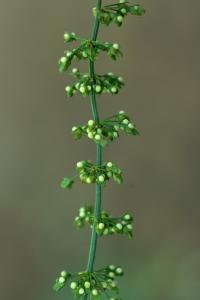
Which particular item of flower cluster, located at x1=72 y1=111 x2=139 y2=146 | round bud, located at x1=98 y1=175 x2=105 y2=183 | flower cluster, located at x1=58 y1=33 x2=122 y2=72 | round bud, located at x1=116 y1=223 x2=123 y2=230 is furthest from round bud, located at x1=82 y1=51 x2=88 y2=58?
round bud, located at x1=116 y1=223 x2=123 y2=230

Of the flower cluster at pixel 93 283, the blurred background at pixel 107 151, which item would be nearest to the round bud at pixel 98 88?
the flower cluster at pixel 93 283

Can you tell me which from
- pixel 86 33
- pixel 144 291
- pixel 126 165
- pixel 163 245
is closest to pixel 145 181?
pixel 126 165

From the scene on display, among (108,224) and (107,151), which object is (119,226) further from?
(107,151)

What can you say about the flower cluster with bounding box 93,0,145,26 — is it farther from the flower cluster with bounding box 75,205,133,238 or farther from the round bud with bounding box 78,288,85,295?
the round bud with bounding box 78,288,85,295

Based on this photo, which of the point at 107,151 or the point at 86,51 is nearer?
the point at 86,51

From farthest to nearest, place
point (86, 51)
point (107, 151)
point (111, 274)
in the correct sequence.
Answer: point (107, 151) < point (111, 274) < point (86, 51)

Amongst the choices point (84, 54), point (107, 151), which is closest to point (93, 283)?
point (84, 54)

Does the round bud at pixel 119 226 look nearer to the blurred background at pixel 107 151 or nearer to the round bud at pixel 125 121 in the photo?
the round bud at pixel 125 121

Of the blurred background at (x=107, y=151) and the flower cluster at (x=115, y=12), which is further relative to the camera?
the blurred background at (x=107, y=151)
